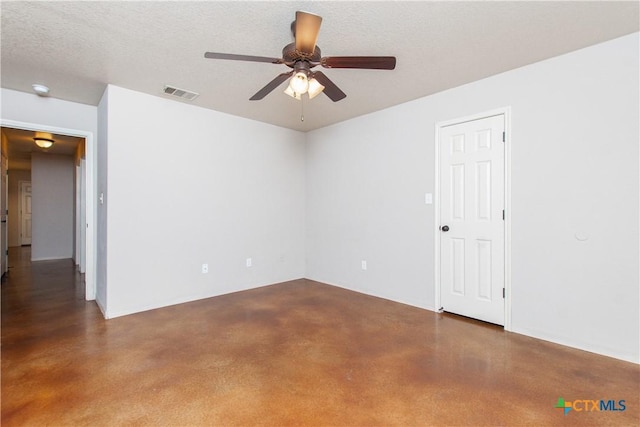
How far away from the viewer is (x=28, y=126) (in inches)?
135

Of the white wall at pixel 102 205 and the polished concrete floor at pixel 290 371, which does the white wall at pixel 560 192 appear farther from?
the white wall at pixel 102 205

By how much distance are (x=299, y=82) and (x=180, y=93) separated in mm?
2024

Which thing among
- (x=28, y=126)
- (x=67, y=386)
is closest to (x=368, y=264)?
(x=67, y=386)

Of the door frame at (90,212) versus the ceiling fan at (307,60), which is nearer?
the ceiling fan at (307,60)

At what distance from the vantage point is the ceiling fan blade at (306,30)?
1.69m

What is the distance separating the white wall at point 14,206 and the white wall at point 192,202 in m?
8.81

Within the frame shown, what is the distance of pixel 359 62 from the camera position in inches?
80.7

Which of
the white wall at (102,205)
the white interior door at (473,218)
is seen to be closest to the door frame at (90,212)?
the white wall at (102,205)

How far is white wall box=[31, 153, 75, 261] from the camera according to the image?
23.2 ft

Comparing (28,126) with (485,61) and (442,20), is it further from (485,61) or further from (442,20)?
(485,61)

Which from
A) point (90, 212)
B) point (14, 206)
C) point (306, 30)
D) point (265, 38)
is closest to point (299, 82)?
point (306, 30)

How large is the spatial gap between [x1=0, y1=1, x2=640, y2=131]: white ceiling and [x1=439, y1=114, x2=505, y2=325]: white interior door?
64 cm

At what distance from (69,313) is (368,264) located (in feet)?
11.8

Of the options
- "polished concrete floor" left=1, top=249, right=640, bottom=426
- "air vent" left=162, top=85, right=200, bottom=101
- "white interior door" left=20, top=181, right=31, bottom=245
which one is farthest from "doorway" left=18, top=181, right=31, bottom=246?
Result: "air vent" left=162, top=85, right=200, bottom=101
